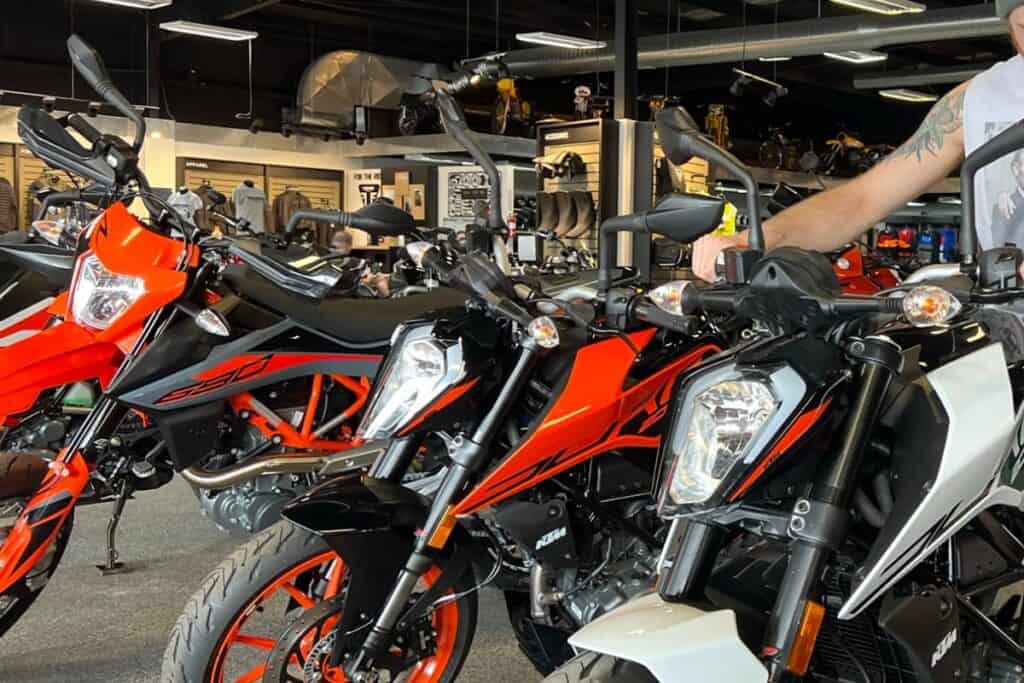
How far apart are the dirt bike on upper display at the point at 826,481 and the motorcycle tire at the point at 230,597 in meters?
0.88

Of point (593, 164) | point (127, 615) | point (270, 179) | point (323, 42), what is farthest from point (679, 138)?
point (323, 42)

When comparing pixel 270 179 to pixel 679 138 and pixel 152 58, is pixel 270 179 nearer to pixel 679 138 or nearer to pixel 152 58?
→ pixel 152 58

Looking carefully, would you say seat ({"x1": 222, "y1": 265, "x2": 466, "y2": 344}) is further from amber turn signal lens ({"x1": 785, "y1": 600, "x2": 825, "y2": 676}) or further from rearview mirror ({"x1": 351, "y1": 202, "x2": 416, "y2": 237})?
amber turn signal lens ({"x1": 785, "y1": 600, "x2": 825, "y2": 676})

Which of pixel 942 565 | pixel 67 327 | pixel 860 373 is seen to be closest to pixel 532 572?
pixel 942 565

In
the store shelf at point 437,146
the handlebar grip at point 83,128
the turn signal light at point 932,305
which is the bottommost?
the turn signal light at point 932,305

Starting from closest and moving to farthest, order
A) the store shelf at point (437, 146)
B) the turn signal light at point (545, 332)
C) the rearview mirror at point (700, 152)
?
1. the rearview mirror at point (700, 152)
2. the turn signal light at point (545, 332)
3. the store shelf at point (437, 146)

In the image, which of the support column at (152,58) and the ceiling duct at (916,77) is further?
the ceiling duct at (916,77)

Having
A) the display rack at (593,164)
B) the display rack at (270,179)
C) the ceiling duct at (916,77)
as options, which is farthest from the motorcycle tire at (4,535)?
the ceiling duct at (916,77)

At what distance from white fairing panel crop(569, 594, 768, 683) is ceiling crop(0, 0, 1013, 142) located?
11804 mm

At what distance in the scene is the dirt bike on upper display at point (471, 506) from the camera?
2035 millimetres

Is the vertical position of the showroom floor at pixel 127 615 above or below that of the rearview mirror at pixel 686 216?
below

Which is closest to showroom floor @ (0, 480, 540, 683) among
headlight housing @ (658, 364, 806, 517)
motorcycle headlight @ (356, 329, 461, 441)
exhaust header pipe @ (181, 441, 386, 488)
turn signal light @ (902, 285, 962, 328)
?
exhaust header pipe @ (181, 441, 386, 488)

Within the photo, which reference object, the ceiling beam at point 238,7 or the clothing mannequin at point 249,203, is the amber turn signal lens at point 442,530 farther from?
the clothing mannequin at point 249,203

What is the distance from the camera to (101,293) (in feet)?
9.30
